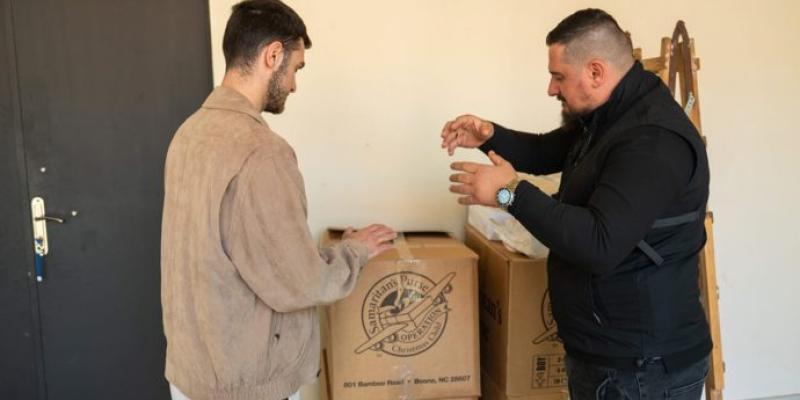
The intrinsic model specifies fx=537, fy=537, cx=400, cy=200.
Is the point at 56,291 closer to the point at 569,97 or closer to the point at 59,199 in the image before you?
the point at 59,199

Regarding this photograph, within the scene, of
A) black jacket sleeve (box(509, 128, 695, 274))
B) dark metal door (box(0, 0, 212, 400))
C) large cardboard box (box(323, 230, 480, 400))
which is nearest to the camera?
black jacket sleeve (box(509, 128, 695, 274))

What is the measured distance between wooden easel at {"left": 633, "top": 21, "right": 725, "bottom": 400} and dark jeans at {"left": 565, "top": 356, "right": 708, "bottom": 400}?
1.70ft

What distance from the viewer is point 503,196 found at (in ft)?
3.67

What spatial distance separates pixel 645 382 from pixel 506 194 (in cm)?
51

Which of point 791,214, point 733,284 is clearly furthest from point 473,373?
point 791,214

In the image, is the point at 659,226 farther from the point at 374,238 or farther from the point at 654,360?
the point at 374,238

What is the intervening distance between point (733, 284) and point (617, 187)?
1.79 meters

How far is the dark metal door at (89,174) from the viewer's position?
6.40 ft

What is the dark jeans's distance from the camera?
1155 millimetres

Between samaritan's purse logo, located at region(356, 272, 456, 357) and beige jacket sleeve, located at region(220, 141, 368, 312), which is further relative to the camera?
samaritan's purse logo, located at region(356, 272, 456, 357)

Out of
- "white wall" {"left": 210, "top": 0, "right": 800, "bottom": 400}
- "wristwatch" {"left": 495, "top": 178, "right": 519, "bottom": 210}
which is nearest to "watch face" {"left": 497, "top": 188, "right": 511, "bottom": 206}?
"wristwatch" {"left": 495, "top": 178, "right": 519, "bottom": 210}

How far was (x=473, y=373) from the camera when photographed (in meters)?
1.57

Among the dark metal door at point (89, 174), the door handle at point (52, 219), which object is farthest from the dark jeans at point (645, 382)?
the door handle at point (52, 219)

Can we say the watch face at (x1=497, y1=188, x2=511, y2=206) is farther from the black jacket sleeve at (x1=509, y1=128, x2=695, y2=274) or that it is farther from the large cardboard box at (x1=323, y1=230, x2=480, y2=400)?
the large cardboard box at (x1=323, y1=230, x2=480, y2=400)
